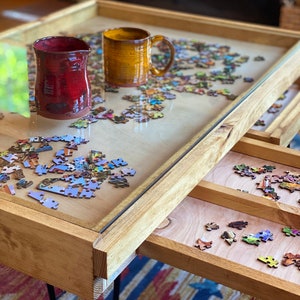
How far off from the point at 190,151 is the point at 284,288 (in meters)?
0.32

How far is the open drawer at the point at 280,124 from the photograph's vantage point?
1414 millimetres

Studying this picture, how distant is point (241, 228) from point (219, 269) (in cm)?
16

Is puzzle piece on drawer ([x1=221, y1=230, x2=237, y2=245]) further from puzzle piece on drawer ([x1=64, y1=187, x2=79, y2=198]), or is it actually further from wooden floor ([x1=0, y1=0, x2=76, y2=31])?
wooden floor ([x1=0, y1=0, x2=76, y2=31])

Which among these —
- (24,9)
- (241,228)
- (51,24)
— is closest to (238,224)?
(241,228)

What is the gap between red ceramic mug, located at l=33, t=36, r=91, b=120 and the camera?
46.7 inches

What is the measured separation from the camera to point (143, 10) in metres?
1.96

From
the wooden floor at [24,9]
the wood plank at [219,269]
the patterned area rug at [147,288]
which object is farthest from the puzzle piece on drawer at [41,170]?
the wooden floor at [24,9]

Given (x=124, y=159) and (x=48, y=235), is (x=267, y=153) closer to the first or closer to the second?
(x=124, y=159)

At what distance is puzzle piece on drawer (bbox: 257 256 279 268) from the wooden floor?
121 inches

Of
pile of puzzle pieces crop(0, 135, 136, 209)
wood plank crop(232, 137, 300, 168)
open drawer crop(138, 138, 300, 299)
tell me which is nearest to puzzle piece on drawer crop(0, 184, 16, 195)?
pile of puzzle pieces crop(0, 135, 136, 209)

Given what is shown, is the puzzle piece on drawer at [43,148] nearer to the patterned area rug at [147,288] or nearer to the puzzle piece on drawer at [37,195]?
the puzzle piece on drawer at [37,195]

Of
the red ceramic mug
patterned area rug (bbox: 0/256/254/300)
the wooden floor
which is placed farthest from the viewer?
the wooden floor

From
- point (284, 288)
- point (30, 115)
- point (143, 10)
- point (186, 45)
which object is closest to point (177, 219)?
point (284, 288)

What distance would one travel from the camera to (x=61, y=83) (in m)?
1.20
